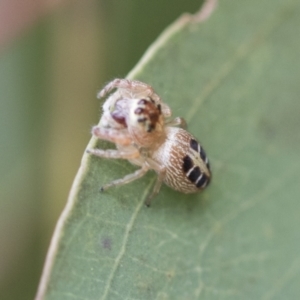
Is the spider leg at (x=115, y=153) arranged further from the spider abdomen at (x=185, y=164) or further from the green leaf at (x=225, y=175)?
the spider abdomen at (x=185, y=164)

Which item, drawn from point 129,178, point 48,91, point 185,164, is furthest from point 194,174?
point 48,91

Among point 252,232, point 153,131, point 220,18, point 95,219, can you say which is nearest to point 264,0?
point 220,18

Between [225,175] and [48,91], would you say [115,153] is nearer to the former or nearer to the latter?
[225,175]

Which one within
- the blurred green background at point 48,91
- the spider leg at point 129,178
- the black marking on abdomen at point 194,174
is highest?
the black marking on abdomen at point 194,174

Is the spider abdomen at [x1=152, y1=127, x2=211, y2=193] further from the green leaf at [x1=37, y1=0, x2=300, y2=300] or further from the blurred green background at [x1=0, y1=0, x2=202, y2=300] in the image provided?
the blurred green background at [x1=0, y1=0, x2=202, y2=300]

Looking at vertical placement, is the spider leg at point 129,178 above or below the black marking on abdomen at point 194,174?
below

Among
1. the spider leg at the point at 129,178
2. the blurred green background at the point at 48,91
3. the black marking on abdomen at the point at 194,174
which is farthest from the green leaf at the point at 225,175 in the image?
the blurred green background at the point at 48,91
